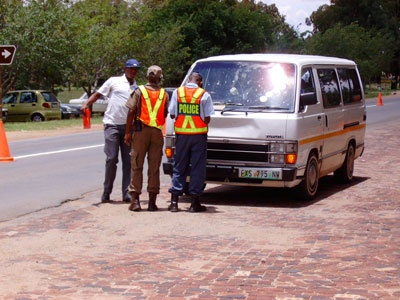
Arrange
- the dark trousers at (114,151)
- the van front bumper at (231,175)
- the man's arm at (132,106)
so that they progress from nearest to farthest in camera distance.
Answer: the man's arm at (132,106), the van front bumper at (231,175), the dark trousers at (114,151)

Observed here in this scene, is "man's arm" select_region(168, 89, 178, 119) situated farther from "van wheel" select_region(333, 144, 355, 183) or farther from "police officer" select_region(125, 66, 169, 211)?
"van wheel" select_region(333, 144, 355, 183)

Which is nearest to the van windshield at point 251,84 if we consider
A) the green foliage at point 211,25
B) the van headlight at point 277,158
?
the van headlight at point 277,158

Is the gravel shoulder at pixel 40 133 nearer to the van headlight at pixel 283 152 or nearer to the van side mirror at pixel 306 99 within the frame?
the van side mirror at pixel 306 99

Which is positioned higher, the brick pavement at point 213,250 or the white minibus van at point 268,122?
the white minibus van at point 268,122

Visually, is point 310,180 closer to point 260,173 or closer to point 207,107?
point 260,173

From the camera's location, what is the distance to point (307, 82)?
10.8m

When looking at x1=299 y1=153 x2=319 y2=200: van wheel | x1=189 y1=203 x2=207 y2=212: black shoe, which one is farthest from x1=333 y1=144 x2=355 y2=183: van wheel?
x1=189 y1=203 x2=207 y2=212: black shoe

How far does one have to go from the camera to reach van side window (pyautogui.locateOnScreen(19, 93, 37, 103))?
31.9m

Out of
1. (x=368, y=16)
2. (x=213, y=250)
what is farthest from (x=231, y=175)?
(x=368, y=16)

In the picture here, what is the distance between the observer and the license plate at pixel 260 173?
994 cm

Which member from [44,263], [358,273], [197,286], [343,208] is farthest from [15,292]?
[343,208]

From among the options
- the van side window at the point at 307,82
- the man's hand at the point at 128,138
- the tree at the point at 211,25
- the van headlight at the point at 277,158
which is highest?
the tree at the point at 211,25

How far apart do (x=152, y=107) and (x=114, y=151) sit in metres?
0.94

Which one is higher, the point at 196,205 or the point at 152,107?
the point at 152,107
